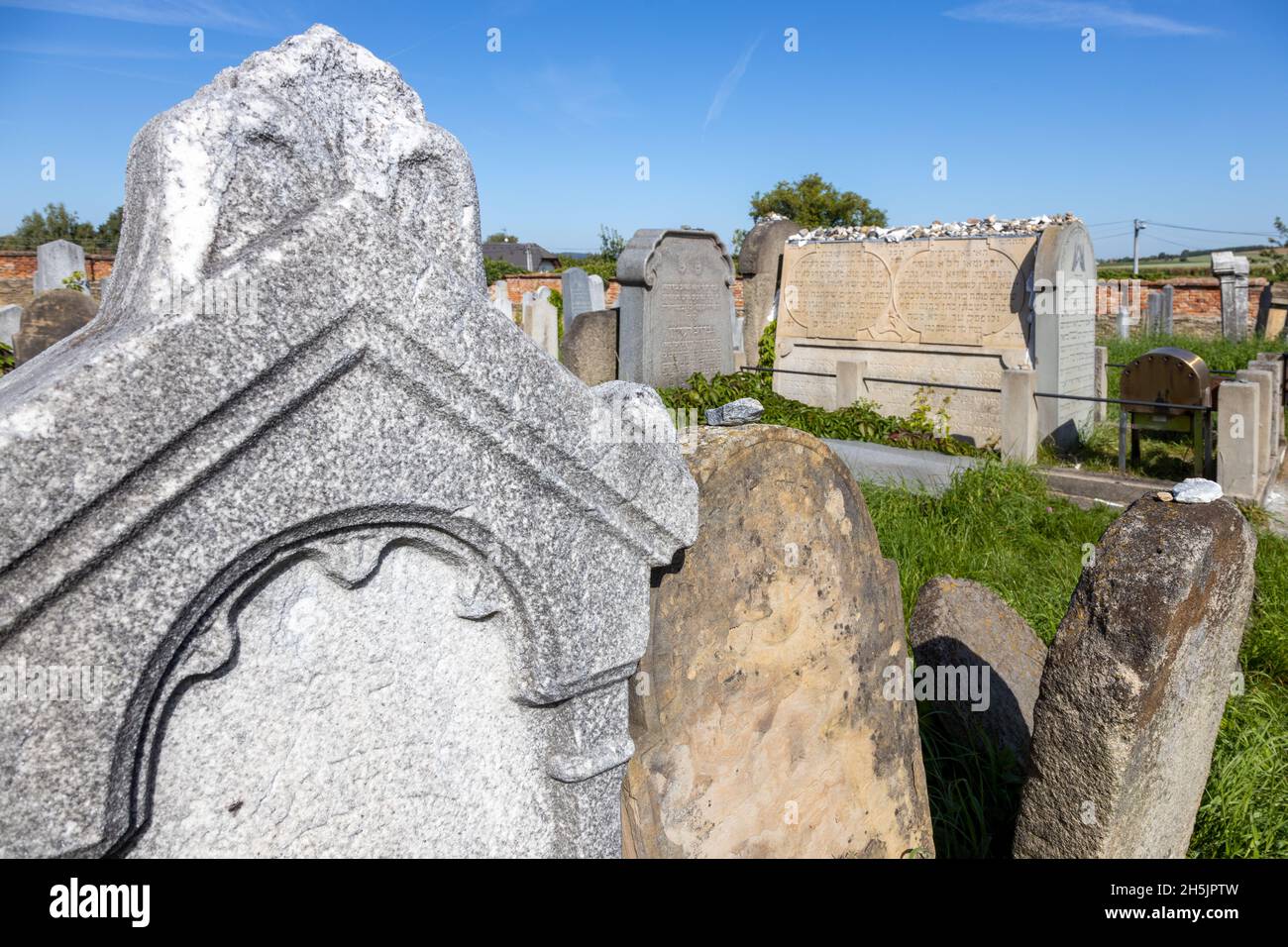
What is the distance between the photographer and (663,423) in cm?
183

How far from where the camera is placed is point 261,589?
4.70ft

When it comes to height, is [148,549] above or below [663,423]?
below

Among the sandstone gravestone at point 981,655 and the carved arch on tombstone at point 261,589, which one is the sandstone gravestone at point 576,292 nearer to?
the sandstone gravestone at point 981,655

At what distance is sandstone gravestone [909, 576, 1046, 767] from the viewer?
3.72m

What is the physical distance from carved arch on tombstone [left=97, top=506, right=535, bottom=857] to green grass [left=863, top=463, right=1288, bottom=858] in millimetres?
2359

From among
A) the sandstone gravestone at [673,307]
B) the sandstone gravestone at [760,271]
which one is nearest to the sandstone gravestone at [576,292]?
the sandstone gravestone at [760,271]

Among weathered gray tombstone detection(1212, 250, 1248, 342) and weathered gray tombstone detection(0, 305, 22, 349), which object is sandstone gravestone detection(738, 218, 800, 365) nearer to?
weathered gray tombstone detection(0, 305, 22, 349)

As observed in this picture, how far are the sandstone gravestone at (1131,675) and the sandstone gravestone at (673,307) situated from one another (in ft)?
24.5

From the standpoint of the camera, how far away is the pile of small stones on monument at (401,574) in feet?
3.93

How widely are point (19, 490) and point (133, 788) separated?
0.49 m
